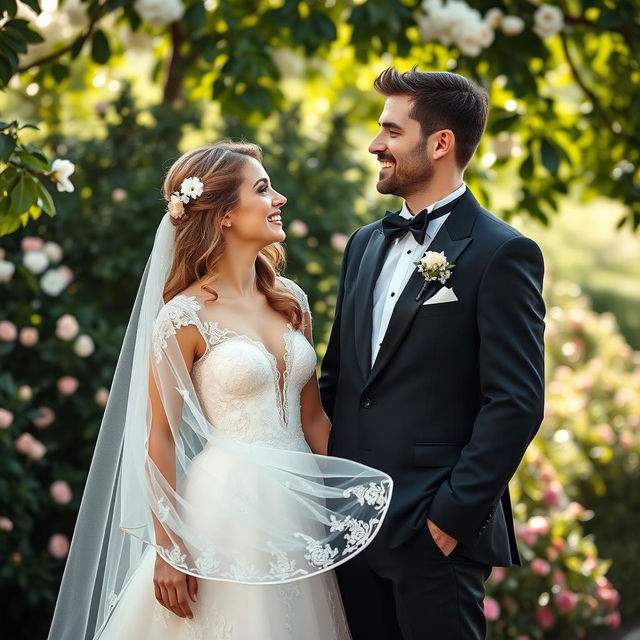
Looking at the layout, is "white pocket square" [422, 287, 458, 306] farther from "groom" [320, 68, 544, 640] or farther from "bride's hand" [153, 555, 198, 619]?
"bride's hand" [153, 555, 198, 619]

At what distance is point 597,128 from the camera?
5492 millimetres

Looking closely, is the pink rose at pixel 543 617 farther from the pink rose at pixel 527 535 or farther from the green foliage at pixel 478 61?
the green foliage at pixel 478 61

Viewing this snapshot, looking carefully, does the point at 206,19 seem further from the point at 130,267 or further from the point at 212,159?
the point at 212,159

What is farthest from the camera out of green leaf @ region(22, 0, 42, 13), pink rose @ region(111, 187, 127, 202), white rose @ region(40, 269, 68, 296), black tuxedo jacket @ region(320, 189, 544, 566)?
pink rose @ region(111, 187, 127, 202)

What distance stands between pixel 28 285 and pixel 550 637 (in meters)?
3.05

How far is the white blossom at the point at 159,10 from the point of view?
4539 millimetres

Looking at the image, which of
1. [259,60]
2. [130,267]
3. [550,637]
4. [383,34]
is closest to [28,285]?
[130,267]

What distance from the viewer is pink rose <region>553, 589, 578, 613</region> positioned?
15.9ft

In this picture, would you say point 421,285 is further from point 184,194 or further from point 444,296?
point 184,194

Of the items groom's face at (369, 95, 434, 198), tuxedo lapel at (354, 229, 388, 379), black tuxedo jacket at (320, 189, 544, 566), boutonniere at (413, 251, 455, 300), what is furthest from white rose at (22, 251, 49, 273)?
boutonniere at (413, 251, 455, 300)

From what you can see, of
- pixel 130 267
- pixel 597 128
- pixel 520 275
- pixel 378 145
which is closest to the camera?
pixel 520 275

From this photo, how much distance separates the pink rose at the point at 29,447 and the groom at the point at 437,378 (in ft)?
5.37

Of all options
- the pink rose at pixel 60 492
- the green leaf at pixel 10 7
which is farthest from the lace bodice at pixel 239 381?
the pink rose at pixel 60 492

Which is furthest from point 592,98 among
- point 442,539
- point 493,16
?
point 442,539
